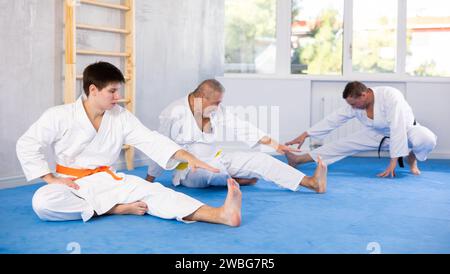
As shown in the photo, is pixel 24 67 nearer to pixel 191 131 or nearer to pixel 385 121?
pixel 191 131

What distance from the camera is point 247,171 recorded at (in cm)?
429

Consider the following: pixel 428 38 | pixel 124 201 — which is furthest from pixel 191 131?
pixel 428 38

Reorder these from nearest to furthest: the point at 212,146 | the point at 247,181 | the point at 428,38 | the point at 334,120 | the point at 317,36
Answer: the point at 212,146 → the point at 247,181 → the point at 334,120 → the point at 428,38 → the point at 317,36

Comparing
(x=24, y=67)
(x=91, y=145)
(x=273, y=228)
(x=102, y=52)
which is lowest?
(x=273, y=228)

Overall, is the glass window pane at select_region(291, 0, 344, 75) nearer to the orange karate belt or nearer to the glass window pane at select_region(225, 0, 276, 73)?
the glass window pane at select_region(225, 0, 276, 73)

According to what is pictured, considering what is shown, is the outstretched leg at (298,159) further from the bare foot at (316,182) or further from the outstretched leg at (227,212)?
the outstretched leg at (227,212)

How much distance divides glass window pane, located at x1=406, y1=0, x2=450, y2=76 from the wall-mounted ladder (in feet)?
10.0

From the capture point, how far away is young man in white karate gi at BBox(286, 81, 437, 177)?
5.08 metres

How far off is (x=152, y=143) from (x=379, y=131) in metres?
2.76

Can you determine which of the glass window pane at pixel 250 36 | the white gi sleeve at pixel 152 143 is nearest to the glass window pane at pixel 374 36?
the glass window pane at pixel 250 36

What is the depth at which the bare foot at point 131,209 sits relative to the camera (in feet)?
11.0

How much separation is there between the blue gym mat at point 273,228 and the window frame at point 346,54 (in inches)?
96.6

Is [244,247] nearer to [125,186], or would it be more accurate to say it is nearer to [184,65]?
[125,186]

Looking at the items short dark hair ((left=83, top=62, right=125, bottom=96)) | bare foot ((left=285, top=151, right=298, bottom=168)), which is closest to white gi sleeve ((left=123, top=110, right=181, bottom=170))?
short dark hair ((left=83, top=62, right=125, bottom=96))
